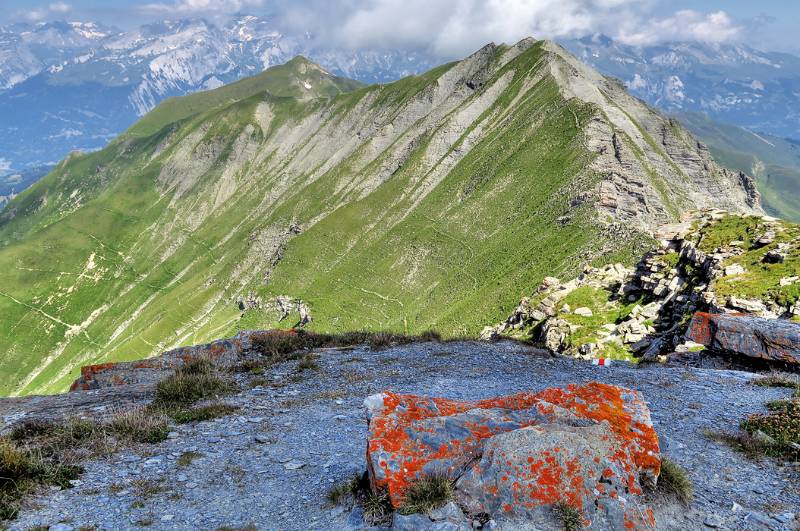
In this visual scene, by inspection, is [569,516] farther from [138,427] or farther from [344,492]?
[138,427]

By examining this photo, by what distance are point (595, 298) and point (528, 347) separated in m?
24.6

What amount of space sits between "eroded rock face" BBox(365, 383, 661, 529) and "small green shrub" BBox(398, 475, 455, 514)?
163 mm

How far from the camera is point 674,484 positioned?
8.55m

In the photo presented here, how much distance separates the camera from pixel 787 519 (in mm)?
8281

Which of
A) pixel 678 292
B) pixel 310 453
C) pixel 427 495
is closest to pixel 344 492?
pixel 427 495

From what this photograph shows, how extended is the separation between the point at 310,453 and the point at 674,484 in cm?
801

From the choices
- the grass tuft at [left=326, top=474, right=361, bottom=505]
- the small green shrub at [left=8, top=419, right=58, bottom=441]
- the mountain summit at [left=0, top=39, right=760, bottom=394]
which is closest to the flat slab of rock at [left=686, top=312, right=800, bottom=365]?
the grass tuft at [left=326, top=474, right=361, bottom=505]

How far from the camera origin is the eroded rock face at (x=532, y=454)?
299 inches

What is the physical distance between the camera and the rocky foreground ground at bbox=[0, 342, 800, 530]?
28.3 feet

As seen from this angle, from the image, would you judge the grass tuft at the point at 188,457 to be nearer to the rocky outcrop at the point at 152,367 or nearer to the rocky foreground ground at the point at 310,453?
the rocky foreground ground at the point at 310,453

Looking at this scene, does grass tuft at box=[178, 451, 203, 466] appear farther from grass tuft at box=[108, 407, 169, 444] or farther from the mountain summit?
the mountain summit

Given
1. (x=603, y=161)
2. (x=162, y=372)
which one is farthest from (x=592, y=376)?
(x=603, y=161)

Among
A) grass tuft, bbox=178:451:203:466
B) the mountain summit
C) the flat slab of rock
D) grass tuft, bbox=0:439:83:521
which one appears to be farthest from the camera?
the mountain summit

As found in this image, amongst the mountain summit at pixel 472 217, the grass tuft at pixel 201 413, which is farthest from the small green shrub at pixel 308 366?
Result: the mountain summit at pixel 472 217
